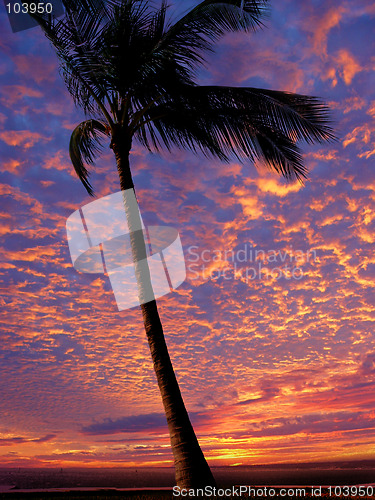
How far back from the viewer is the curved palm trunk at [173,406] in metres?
7.04

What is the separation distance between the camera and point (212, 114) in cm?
998

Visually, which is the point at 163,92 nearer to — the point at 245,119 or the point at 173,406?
the point at 245,119

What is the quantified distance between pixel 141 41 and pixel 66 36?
1680mm

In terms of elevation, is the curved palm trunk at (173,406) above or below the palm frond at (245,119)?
below

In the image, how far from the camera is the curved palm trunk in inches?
277

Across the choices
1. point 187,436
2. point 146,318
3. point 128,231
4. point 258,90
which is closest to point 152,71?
point 258,90

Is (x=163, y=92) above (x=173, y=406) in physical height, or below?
above

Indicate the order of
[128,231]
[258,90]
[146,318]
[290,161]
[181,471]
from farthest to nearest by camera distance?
[290,161]
[258,90]
[128,231]
[146,318]
[181,471]

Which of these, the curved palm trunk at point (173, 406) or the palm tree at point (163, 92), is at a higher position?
the palm tree at point (163, 92)

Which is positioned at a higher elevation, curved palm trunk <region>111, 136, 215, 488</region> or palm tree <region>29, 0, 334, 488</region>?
palm tree <region>29, 0, 334, 488</region>

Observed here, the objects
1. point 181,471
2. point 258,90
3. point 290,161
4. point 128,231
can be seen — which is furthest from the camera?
point 290,161

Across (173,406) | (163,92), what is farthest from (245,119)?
(173,406)

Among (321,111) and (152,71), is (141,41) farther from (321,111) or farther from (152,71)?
(321,111)

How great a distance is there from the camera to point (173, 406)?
7.51m
